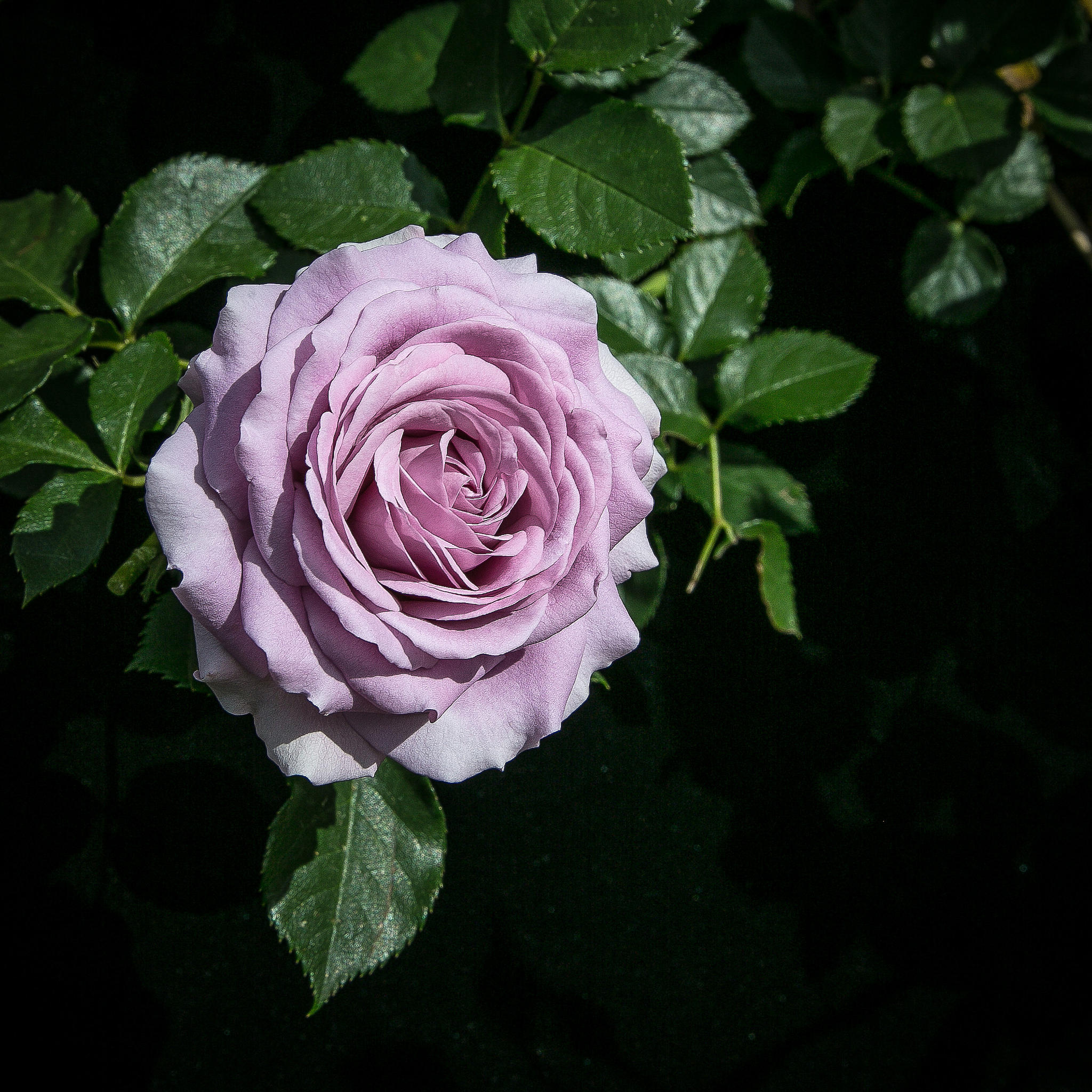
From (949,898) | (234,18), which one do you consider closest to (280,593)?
(234,18)

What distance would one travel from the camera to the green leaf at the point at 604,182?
1.17 ft

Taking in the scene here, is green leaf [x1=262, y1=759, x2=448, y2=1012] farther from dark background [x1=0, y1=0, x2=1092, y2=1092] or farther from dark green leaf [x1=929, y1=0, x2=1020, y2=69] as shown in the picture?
dark green leaf [x1=929, y1=0, x2=1020, y2=69]

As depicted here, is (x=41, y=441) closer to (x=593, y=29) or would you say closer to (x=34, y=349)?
(x=34, y=349)

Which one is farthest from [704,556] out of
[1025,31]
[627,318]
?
[1025,31]

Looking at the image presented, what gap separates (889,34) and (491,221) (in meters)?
0.29

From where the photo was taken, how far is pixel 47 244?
0.41 meters

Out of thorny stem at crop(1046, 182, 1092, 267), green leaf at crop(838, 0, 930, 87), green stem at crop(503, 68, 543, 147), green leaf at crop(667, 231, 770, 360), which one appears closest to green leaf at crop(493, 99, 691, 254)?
green stem at crop(503, 68, 543, 147)

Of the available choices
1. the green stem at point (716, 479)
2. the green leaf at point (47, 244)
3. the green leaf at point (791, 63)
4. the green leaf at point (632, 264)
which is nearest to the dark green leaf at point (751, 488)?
the green stem at point (716, 479)

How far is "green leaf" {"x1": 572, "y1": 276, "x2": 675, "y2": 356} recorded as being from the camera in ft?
1.51

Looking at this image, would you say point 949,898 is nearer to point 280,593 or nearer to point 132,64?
point 280,593

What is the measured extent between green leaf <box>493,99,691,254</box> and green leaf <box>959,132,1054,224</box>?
0.28 m

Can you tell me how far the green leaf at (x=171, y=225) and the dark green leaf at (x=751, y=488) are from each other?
248 mm

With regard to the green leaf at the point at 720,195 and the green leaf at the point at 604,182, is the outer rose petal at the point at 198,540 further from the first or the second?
the green leaf at the point at 720,195

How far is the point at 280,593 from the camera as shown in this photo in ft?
0.86
